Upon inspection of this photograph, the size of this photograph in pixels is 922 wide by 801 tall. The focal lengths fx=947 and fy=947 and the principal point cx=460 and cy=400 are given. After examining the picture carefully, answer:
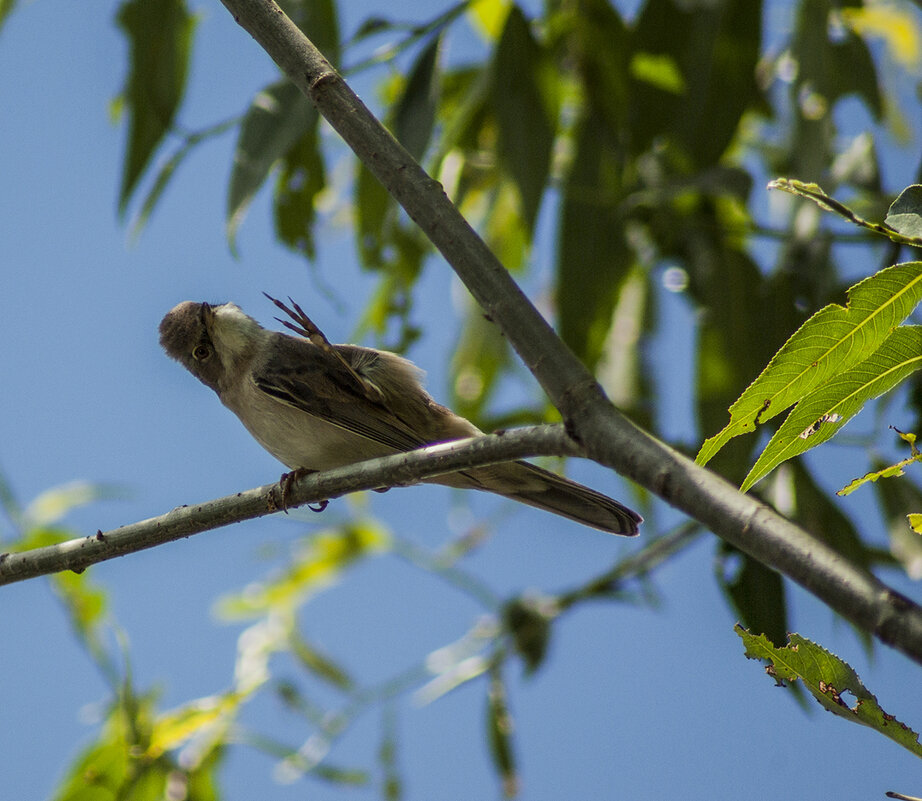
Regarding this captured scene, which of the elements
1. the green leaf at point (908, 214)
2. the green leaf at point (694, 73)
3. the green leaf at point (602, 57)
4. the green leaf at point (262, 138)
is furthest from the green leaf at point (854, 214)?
the green leaf at point (602, 57)

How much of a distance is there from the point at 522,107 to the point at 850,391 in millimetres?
2463

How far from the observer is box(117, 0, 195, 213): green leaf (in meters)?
3.58

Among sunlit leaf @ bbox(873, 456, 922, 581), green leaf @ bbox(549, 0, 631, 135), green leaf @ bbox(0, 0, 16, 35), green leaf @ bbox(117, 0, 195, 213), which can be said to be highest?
green leaf @ bbox(0, 0, 16, 35)

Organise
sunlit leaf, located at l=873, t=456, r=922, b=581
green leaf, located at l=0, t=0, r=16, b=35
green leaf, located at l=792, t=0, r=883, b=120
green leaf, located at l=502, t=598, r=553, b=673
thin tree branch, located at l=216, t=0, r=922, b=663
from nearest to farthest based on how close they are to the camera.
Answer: thin tree branch, located at l=216, t=0, r=922, b=663
sunlit leaf, located at l=873, t=456, r=922, b=581
green leaf, located at l=792, t=0, r=883, b=120
green leaf, located at l=0, t=0, r=16, b=35
green leaf, located at l=502, t=598, r=553, b=673

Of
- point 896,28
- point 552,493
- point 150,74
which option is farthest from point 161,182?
point 896,28

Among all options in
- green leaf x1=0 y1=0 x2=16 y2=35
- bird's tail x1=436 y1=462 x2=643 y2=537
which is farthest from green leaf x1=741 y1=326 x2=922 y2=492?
green leaf x1=0 y1=0 x2=16 y2=35

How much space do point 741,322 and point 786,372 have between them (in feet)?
7.72

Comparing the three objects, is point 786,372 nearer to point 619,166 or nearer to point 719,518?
point 719,518

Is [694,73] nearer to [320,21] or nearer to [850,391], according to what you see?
[320,21]

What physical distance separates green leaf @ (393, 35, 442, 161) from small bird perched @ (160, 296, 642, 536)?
696 mm

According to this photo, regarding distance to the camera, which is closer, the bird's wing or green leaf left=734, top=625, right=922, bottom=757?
green leaf left=734, top=625, right=922, bottom=757

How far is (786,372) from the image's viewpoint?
4.42 ft

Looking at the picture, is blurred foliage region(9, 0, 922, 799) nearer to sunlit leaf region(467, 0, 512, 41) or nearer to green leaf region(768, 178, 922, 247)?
sunlit leaf region(467, 0, 512, 41)

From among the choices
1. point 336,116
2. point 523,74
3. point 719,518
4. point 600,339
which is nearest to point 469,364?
point 600,339
